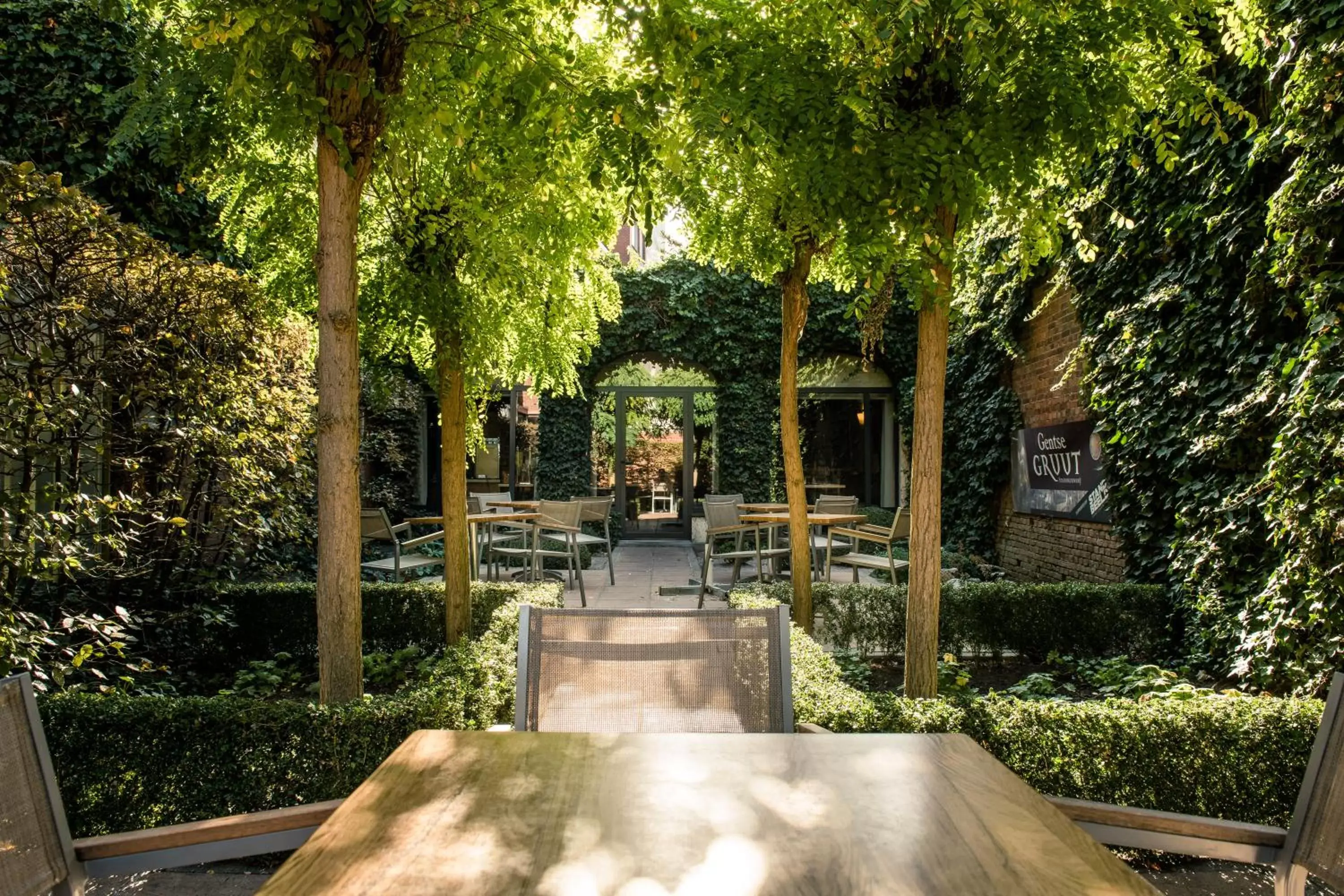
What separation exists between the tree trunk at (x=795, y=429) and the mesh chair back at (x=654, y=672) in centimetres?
277

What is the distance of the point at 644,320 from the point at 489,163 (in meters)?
8.97

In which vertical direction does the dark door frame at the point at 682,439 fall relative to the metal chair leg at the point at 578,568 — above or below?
above

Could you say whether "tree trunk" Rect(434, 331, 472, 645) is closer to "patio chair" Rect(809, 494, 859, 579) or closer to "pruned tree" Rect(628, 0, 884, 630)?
"pruned tree" Rect(628, 0, 884, 630)

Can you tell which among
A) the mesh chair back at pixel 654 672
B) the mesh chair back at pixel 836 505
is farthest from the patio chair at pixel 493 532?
the mesh chair back at pixel 654 672

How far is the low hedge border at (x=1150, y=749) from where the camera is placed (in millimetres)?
2885

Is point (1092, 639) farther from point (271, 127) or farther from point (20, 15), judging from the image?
point (20, 15)

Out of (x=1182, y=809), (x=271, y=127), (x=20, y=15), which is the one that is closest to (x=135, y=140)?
(x=20, y=15)

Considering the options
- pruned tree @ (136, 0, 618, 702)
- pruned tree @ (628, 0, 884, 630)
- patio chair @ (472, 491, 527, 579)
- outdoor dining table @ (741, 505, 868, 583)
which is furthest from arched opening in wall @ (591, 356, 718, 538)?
pruned tree @ (136, 0, 618, 702)

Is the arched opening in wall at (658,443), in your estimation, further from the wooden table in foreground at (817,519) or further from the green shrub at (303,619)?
the green shrub at (303,619)

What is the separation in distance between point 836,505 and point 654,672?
6.25 meters

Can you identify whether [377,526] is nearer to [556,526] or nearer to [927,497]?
[556,526]

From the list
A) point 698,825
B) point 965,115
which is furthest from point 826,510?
point 698,825

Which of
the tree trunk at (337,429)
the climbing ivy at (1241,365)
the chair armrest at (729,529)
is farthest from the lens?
the chair armrest at (729,529)

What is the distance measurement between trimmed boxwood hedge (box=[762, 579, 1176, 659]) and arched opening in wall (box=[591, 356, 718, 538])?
8097mm
